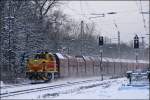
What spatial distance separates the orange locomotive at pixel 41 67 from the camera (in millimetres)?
39344

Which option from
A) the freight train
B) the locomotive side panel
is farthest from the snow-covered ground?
the locomotive side panel

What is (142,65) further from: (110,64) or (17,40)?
(17,40)

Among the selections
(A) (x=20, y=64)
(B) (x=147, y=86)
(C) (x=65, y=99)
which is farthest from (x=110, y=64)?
(C) (x=65, y=99)

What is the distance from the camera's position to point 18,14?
49688mm

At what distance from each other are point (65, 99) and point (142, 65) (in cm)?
6320

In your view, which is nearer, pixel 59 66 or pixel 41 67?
pixel 41 67

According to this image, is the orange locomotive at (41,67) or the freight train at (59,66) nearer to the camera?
the orange locomotive at (41,67)

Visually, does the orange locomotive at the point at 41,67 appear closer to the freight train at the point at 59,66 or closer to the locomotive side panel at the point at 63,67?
the freight train at the point at 59,66

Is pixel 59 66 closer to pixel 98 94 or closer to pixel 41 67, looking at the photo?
pixel 41 67

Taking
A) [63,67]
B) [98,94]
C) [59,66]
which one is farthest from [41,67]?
[98,94]

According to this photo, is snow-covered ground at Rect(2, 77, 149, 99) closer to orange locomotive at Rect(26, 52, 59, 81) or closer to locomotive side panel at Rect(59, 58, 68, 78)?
orange locomotive at Rect(26, 52, 59, 81)

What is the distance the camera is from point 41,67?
39344mm

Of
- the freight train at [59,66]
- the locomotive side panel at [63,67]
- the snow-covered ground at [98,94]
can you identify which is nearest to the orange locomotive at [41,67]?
the freight train at [59,66]

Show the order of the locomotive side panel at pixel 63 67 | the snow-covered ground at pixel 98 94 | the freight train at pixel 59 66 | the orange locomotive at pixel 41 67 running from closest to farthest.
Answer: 1. the snow-covered ground at pixel 98 94
2. the orange locomotive at pixel 41 67
3. the freight train at pixel 59 66
4. the locomotive side panel at pixel 63 67
